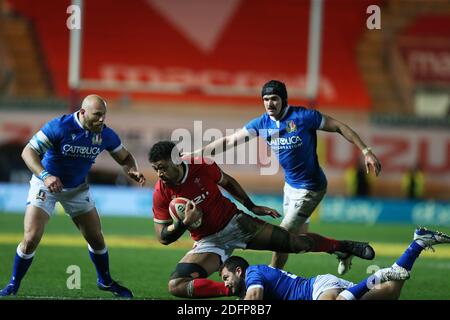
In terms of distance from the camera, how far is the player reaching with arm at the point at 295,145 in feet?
33.6

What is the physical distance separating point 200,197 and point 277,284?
1373 mm

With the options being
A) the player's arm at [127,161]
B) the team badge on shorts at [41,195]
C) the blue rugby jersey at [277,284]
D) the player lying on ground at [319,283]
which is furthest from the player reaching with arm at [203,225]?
the team badge on shorts at [41,195]

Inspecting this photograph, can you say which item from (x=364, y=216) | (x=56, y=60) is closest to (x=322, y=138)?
(x=364, y=216)

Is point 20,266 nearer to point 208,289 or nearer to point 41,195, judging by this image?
point 41,195

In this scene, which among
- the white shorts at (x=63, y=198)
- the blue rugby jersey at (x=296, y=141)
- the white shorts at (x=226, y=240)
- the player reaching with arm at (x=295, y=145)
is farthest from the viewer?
the blue rugby jersey at (x=296, y=141)

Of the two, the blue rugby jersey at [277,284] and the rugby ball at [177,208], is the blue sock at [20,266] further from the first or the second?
the blue rugby jersey at [277,284]

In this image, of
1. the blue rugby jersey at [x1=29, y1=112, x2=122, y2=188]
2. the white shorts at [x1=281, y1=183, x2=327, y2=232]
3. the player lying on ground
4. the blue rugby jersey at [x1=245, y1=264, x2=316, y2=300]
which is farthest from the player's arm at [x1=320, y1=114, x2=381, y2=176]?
the blue rugby jersey at [x1=29, y1=112, x2=122, y2=188]

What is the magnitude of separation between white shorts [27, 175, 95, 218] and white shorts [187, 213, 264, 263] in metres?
1.36

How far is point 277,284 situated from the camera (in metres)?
8.30

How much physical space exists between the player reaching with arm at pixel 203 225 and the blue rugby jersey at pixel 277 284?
53 cm

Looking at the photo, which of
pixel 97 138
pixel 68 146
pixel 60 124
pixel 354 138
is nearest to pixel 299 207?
pixel 354 138

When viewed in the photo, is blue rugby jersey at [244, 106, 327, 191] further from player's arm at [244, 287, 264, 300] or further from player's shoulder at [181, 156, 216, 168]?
player's arm at [244, 287, 264, 300]
